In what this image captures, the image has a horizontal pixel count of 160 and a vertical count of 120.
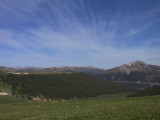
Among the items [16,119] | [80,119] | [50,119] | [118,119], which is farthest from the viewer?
[16,119]

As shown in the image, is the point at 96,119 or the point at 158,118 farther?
the point at 96,119

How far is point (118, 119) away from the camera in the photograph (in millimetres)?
18734

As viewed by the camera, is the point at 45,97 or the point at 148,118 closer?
the point at 148,118

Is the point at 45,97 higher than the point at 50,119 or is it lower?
lower

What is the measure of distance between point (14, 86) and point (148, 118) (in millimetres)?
192395

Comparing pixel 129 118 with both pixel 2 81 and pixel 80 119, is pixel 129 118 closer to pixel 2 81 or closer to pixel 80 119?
pixel 80 119

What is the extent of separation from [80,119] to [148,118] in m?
8.13

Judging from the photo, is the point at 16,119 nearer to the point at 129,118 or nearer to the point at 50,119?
the point at 50,119

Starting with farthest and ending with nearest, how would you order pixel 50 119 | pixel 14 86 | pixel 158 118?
pixel 14 86
pixel 50 119
pixel 158 118

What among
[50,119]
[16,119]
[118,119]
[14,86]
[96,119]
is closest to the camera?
[118,119]

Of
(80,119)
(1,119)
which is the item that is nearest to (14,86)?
(1,119)

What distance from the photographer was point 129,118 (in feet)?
61.6

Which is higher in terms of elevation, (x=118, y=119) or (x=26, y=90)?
(x=118, y=119)

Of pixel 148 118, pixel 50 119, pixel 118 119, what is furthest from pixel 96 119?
pixel 50 119
